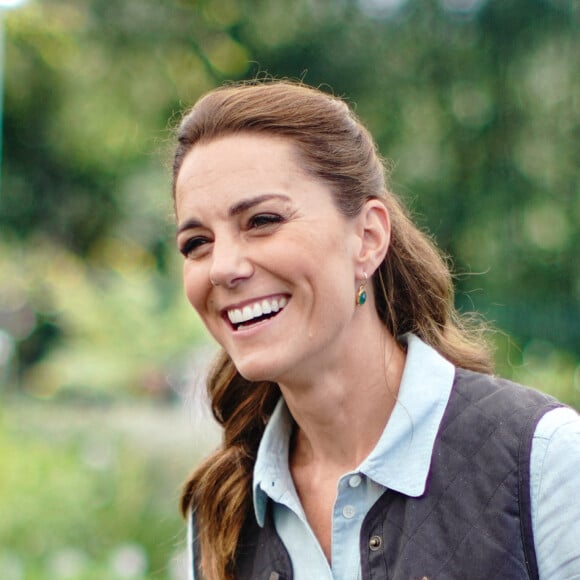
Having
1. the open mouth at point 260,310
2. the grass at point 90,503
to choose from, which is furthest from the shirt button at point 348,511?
the grass at point 90,503

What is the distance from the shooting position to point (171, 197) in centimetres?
223

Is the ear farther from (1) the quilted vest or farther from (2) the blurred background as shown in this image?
(2) the blurred background

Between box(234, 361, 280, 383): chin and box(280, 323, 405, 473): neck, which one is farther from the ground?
box(234, 361, 280, 383): chin

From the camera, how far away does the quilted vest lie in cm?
164

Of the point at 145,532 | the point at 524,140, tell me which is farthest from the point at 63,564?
the point at 524,140

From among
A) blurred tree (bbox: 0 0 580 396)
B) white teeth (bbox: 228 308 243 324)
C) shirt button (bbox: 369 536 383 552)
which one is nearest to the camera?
shirt button (bbox: 369 536 383 552)

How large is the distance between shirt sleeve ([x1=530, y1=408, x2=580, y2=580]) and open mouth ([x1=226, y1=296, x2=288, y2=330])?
555 millimetres

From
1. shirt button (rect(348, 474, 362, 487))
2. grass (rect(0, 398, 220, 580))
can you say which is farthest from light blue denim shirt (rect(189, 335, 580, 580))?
grass (rect(0, 398, 220, 580))

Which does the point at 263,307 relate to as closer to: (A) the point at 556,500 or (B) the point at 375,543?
(B) the point at 375,543

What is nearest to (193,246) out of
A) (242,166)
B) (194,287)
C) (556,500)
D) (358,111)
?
(194,287)

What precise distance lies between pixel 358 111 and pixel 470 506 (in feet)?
26.6

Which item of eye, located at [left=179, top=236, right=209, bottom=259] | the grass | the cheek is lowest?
the grass

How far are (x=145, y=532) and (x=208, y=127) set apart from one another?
3.31 metres

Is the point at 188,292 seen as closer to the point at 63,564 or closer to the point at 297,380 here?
the point at 297,380
